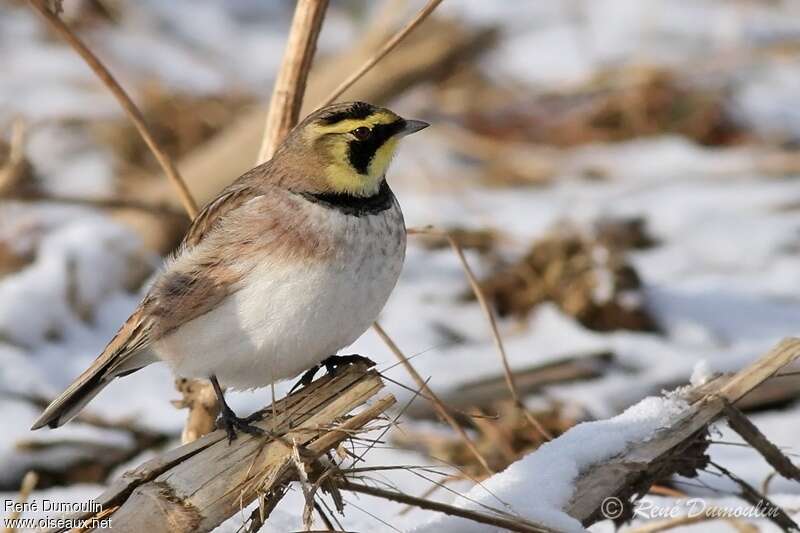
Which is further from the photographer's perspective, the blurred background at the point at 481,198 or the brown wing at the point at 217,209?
the blurred background at the point at 481,198

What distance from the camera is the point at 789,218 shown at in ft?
26.3

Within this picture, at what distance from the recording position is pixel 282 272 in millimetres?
3605

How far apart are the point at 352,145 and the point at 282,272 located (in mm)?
517

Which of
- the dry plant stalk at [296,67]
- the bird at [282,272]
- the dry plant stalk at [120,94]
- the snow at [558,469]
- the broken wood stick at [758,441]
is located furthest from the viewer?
the dry plant stalk at [296,67]

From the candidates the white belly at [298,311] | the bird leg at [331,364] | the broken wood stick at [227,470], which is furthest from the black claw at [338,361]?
the broken wood stick at [227,470]

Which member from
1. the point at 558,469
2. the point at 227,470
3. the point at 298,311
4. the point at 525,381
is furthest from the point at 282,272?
the point at 525,381

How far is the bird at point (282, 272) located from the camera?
3568 millimetres

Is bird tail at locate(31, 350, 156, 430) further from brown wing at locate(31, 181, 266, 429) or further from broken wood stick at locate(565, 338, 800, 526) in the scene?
broken wood stick at locate(565, 338, 800, 526)

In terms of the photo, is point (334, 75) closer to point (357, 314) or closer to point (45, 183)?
point (45, 183)

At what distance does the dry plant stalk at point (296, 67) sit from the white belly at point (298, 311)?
839mm

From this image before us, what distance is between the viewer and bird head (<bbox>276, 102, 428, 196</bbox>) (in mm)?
3830

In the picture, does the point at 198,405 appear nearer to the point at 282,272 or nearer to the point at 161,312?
the point at 161,312

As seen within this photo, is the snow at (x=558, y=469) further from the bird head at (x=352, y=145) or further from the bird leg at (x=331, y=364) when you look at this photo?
the bird head at (x=352, y=145)

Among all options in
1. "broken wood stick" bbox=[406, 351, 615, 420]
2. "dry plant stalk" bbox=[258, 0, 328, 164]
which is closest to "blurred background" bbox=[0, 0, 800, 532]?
"broken wood stick" bbox=[406, 351, 615, 420]
